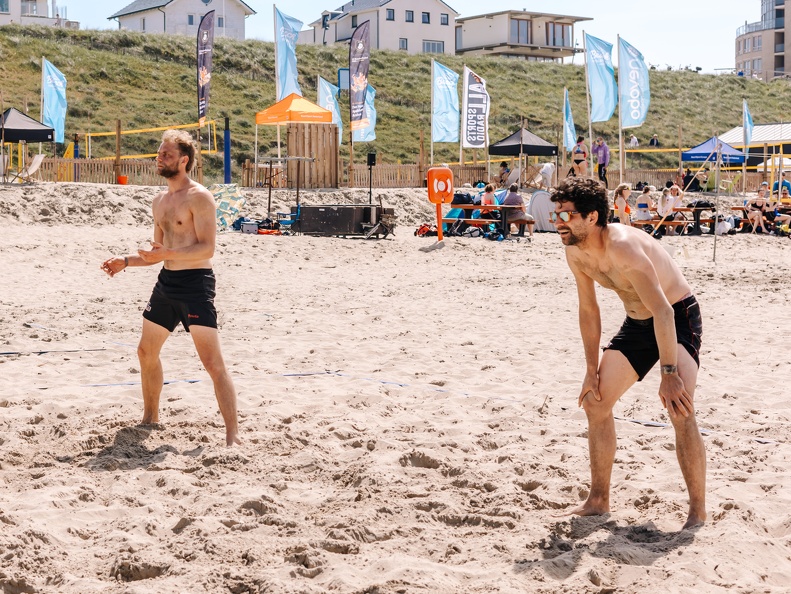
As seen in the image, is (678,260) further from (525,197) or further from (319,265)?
(525,197)

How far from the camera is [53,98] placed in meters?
21.5

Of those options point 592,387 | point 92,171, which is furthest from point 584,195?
point 92,171

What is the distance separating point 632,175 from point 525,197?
656cm

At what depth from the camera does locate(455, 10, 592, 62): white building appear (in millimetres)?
64750

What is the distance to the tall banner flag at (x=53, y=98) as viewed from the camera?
21203 millimetres

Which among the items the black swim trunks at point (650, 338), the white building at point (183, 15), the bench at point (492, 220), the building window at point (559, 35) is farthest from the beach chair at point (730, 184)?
the building window at point (559, 35)

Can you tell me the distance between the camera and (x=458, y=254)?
1472 cm

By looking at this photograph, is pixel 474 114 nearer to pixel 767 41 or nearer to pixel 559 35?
pixel 559 35

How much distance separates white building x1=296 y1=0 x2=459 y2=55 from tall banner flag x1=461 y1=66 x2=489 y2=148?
35761mm

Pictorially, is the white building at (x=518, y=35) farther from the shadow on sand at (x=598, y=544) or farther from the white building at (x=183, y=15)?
the shadow on sand at (x=598, y=544)

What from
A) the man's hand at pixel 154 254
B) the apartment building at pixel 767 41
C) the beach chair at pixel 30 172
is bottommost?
the man's hand at pixel 154 254

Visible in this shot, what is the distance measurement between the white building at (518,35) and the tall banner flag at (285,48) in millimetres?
45037

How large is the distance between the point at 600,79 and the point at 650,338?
2058 cm

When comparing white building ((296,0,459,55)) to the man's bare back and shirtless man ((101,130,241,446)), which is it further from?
the man's bare back
